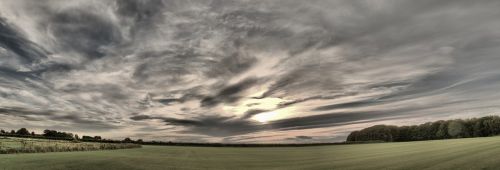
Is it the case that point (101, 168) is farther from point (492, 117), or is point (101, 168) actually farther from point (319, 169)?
point (492, 117)

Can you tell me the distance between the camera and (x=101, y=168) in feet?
104

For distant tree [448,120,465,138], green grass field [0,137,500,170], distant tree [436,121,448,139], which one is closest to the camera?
green grass field [0,137,500,170]

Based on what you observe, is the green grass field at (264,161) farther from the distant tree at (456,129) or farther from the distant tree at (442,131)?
the distant tree at (442,131)

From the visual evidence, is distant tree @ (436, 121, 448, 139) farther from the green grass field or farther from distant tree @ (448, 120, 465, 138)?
the green grass field

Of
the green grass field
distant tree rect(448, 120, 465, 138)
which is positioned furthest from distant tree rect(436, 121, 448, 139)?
the green grass field

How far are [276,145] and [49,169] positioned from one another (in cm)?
10780

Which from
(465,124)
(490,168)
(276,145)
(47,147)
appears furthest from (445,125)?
(47,147)

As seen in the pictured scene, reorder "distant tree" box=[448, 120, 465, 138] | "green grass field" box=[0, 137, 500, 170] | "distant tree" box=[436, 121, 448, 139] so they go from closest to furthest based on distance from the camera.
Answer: "green grass field" box=[0, 137, 500, 170] < "distant tree" box=[448, 120, 465, 138] < "distant tree" box=[436, 121, 448, 139]

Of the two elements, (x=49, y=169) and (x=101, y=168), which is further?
(x=101, y=168)

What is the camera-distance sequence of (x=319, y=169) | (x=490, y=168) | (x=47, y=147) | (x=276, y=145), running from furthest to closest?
(x=276, y=145) < (x=47, y=147) < (x=319, y=169) < (x=490, y=168)

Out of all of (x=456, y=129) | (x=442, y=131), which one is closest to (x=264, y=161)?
(x=456, y=129)

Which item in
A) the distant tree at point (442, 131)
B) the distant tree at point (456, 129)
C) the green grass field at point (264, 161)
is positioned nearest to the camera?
the green grass field at point (264, 161)

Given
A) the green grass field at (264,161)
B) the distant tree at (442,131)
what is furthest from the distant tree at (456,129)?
the green grass field at (264,161)

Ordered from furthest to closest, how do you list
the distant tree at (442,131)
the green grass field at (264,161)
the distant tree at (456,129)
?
the distant tree at (442,131), the distant tree at (456,129), the green grass field at (264,161)
